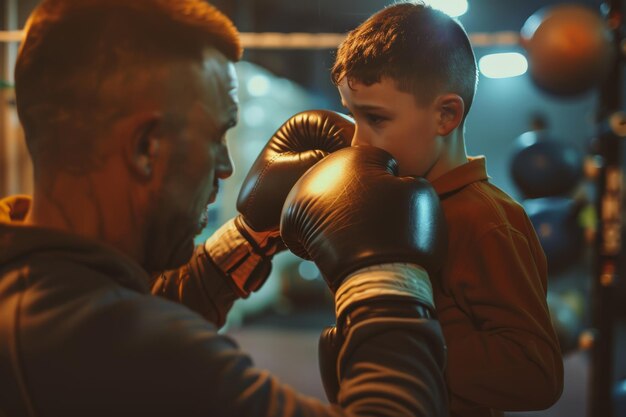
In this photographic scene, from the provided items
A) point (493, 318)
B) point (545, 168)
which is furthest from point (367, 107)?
point (545, 168)

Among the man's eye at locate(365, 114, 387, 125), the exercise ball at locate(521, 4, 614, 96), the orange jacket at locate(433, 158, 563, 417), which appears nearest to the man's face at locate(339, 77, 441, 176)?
the man's eye at locate(365, 114, 387, 125)

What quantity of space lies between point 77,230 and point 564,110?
7042 millimetres

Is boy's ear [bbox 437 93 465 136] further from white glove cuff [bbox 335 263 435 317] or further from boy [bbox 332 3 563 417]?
white glove cuff [bbox 335 263 435 317]

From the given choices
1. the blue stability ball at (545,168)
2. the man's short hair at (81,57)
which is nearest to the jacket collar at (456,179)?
the man's short hair at (81,57)

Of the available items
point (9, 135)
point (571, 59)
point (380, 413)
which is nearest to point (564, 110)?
point (571, 59)

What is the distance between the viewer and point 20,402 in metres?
0.57

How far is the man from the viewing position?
1.89 feet

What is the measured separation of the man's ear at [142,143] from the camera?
2.22ft

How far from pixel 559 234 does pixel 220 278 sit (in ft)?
8.93

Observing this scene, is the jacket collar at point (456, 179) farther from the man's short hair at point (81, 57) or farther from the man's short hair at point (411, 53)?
the man's short hair at point (81, 57)

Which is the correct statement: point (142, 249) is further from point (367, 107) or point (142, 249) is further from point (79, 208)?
point (367, 107)

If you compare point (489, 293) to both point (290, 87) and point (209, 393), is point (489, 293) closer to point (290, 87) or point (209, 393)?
point (209, 393)

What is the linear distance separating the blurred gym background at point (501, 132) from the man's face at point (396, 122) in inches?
9.1

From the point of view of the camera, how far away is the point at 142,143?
69 cm
